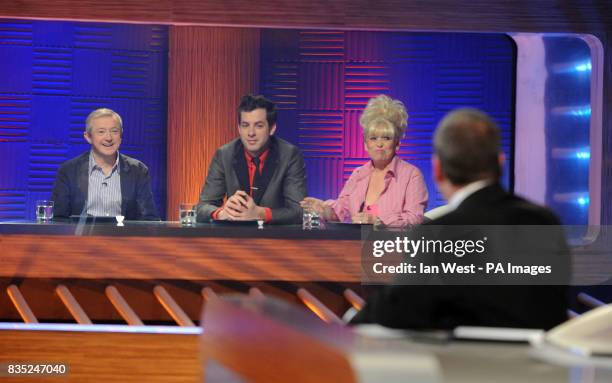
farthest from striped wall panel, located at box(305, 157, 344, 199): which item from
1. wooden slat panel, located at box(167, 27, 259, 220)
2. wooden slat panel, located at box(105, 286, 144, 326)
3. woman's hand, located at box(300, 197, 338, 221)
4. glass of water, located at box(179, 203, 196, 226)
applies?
wooden slat panel, located at box(105, 286, 144, 326)

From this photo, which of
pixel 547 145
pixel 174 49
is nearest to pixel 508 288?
pixel 547 145

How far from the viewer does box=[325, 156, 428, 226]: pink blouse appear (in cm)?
497

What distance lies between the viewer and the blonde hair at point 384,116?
530 centimetres

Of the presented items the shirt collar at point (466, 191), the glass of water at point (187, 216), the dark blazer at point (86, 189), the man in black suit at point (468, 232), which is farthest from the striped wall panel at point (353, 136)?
the shirt collar at point (466, 191)

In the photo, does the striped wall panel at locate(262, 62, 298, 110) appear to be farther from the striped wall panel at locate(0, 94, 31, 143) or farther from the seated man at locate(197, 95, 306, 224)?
the striped wall panel at locate(0, 94, 31, 143)

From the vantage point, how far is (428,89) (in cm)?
600

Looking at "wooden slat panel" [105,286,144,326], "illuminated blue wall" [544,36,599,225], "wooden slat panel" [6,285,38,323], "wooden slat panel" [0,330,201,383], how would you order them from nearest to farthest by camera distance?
"wooden slat panel" [0,330,201,383] < "wooden slat panel" [105,286,144,326] < "wooden slat panel" [6,285,38,323] < "illuminated blue wall" [544,36,599,225]

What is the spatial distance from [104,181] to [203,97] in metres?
1.10

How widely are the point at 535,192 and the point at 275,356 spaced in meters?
4.86

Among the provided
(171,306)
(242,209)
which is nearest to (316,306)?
(171,306)

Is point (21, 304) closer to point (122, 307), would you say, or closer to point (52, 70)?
point (122, 307)

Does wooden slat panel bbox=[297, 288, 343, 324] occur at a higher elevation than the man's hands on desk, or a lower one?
lower

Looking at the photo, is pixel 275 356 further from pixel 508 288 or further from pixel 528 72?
pixel 528 72

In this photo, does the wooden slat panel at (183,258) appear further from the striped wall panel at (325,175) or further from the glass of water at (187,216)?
the striped wall panel at (325,175)
